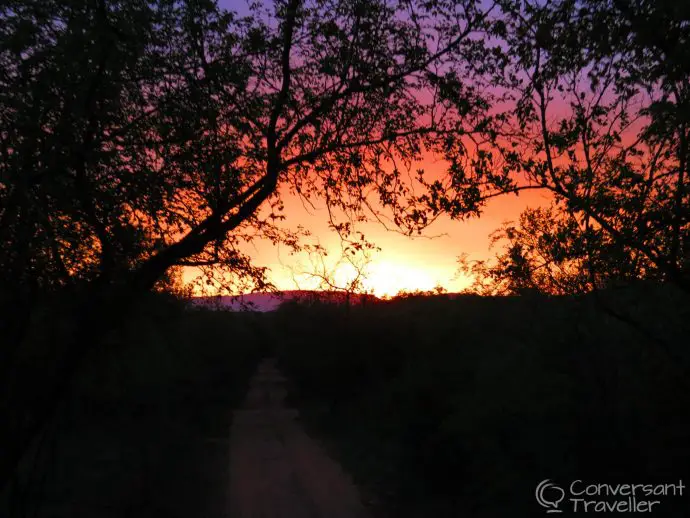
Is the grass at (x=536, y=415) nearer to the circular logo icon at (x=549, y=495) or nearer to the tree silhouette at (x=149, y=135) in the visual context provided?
the circular logo icon at (x=549, y=495)

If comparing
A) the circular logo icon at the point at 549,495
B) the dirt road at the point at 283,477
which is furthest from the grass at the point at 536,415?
the dirt road at the point at 283,477

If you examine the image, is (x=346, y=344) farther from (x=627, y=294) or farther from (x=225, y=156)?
(x=225, y=156)

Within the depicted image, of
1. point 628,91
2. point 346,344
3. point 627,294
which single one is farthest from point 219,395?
point 628,91

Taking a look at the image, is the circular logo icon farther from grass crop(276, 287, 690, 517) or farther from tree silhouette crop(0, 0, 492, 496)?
tree silhouette crop(0, 0, 492, 496)

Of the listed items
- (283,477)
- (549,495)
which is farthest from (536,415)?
(283,477)

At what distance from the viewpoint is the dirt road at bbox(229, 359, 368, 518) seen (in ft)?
34.5

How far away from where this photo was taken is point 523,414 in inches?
404

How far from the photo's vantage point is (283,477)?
1312 cm

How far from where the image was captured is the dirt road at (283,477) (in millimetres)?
10508

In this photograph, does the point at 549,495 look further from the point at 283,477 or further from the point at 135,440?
the point at 135,440

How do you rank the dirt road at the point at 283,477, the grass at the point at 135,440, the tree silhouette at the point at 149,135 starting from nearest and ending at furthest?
1. the tree silhouette at the point at 149,135
2. the grass at the point at 135,440
3. the dirt road at the point at 283,477

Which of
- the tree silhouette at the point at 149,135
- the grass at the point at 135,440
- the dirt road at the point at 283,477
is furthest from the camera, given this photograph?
the dirt road at the point at 283,477

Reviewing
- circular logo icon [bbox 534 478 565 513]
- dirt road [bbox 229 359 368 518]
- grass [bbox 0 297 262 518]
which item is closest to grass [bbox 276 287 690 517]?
circular logo icon [bbox 534 478 565 513]

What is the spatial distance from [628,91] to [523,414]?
5.57 meters
